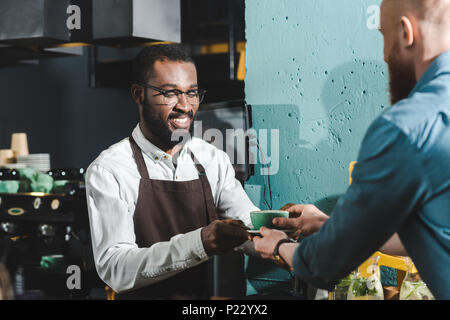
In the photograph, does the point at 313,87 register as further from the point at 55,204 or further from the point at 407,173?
the point at 55,204

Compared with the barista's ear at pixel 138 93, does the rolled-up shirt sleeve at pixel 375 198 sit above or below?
below

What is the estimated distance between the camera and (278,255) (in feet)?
4.17

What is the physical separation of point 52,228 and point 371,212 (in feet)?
8.37

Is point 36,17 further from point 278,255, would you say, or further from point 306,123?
point 278,255

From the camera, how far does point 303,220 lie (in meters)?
1.54

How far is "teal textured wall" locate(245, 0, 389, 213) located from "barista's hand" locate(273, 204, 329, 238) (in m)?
0.29

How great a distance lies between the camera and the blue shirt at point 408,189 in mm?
907

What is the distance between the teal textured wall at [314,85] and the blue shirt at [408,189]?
0.81 meters

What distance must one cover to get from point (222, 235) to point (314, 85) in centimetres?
69

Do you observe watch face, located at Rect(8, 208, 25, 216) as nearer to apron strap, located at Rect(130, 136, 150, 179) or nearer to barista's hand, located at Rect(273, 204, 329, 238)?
apron strap, located at Rect(130, 136, 150, 179)

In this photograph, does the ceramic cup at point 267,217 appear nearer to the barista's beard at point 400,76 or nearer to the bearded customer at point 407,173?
the bearded customer at point 407,173

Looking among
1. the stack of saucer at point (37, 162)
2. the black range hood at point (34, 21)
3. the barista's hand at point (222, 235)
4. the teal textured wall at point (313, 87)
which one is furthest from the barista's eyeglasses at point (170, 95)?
the stack of saucer at point (37, 162)

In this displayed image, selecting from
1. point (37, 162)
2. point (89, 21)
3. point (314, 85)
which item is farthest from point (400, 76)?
point (37, 162)

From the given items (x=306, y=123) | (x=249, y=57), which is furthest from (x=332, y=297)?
(x=249, y=57)
